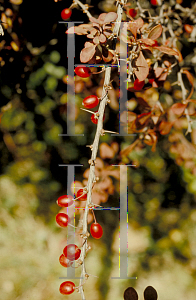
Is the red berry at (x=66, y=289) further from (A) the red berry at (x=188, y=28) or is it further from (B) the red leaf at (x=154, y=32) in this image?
(A) the red berry at (x=188, y=28)

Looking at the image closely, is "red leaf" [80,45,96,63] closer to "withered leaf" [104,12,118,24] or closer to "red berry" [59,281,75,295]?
"withered leaf" [104,12,118,24]

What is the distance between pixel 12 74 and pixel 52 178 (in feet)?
1.58

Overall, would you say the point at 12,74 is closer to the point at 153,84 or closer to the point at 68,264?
the point at 153,84

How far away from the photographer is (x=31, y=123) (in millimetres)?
1027

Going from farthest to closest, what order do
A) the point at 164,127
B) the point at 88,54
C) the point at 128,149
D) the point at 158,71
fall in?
1. the point at 128,149
2. the point at 164,127
3. the point at 158,71
4. the point at 88,54

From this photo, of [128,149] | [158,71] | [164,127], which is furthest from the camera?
[128,149]

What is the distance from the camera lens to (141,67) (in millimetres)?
560

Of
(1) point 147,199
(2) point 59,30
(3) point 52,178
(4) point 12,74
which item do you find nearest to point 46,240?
(3) point 52,178

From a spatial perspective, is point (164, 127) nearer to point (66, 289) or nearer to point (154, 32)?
point (154, 32)

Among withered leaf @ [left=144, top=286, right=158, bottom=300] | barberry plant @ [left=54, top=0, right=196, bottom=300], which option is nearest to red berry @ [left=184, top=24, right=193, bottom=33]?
barberry plant @ [left=54, top=0, right=196, bottom=300]

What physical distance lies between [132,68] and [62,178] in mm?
616

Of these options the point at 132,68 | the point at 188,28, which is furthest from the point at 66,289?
the point at 188,28

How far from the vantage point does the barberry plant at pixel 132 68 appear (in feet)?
1.76

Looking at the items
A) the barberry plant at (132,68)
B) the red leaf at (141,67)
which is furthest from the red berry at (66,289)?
the red leaf at (141,67)
